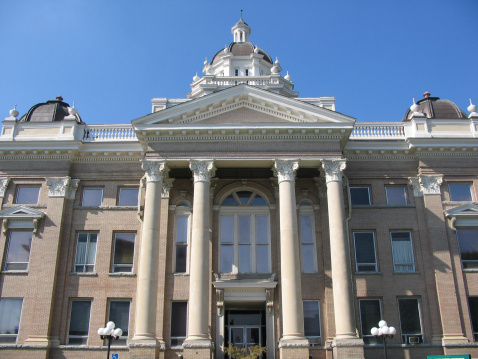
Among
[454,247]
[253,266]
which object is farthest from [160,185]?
[454,247]

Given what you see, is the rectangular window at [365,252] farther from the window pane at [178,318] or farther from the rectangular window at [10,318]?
the rectangular window at [10,318]

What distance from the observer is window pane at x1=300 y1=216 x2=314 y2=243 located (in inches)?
1112

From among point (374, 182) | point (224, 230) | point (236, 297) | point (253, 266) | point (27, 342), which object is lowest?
point (27, 342)

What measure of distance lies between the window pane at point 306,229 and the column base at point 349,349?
6613 mm

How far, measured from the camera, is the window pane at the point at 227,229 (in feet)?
93.0

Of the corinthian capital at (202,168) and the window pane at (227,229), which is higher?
the corinthian capital at (202,168)

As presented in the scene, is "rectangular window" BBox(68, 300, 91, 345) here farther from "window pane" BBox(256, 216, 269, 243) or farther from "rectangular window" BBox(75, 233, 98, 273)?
"window pane" BBox(256, 216, 269, 243)

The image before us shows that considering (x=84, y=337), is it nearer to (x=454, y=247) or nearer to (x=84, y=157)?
(x=84, y=157)

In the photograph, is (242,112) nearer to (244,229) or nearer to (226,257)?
(244,229)

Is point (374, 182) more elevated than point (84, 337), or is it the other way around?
point (374, 182)

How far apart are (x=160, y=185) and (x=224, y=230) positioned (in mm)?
4676

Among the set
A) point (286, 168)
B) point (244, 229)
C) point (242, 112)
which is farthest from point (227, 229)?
point (242, 112)

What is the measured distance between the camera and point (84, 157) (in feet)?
96.5

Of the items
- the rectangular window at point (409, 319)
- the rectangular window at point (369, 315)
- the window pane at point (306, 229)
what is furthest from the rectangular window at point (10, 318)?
the rectangular window at point (409, 319)
